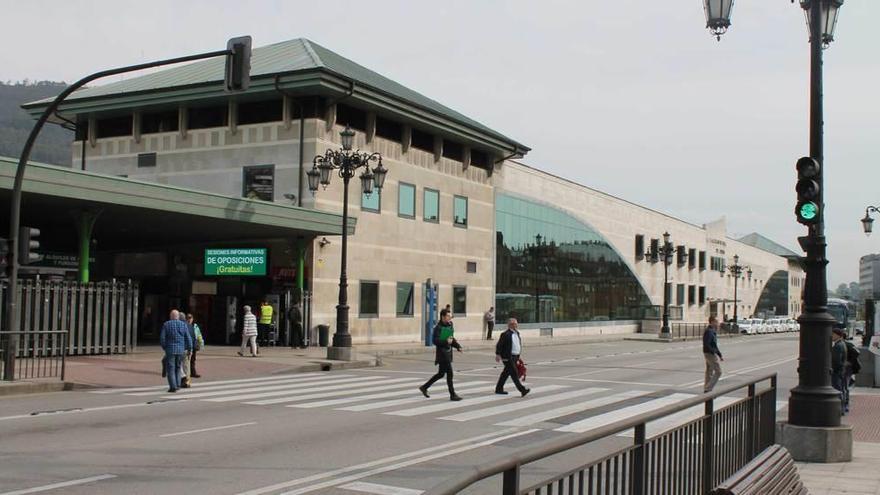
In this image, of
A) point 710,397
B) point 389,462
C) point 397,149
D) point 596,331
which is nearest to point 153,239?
point 397,149

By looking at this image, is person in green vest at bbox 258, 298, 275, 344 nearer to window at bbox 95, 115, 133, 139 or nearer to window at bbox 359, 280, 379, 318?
window at bbox 359, 280, 379, 318

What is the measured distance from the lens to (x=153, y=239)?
37.1 metres

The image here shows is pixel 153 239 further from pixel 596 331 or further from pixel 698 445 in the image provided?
pixel 596 331

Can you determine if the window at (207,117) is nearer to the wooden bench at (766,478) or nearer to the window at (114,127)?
the window at (114,127)

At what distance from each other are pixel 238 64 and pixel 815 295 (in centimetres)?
1119

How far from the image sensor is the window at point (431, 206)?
43.2m

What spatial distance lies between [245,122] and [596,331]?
36.7m

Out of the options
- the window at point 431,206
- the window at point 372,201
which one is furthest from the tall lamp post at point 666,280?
the window at point 372,201

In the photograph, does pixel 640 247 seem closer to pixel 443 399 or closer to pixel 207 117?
pixel 207 117

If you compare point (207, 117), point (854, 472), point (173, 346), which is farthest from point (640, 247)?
point (854, 472)

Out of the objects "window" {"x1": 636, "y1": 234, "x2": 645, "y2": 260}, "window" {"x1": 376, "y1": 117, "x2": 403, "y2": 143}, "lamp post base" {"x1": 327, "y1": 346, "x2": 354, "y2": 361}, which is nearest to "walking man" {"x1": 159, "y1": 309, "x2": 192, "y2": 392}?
"lamp post base" {"x1": 327, "y1": 346, "x2": 354, "y2": 361}

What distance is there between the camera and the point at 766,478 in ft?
19.4

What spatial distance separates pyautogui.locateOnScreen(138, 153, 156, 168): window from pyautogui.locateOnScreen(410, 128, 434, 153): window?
474 inches

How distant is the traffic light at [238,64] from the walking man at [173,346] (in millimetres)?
5274
